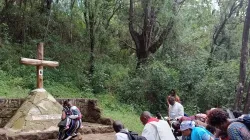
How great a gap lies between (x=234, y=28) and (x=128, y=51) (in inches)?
281

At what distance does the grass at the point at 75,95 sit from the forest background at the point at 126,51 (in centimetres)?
5

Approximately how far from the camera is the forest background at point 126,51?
16.0m

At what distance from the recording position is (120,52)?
2152cm

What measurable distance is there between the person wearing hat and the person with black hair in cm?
20

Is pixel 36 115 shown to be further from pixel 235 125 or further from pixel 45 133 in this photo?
pixel 235 125

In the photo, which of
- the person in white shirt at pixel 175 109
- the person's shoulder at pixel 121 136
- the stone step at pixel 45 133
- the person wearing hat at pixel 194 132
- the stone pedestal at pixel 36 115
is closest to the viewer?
the person wearing hat at pixel 194 132

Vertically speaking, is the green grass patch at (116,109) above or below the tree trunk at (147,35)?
below

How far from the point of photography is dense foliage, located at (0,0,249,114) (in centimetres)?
1611

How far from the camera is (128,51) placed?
22.1 m

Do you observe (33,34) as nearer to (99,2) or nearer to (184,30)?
(99,2)

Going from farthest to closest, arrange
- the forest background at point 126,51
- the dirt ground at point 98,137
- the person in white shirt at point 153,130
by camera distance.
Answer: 1. the forest background at point 126,51
2. the dirt ground at point 98,137
3. the person in white shirt at point 153,130

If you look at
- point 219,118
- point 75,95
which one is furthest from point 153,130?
point 75,95

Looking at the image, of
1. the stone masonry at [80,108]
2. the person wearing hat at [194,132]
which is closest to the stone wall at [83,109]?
the stone masonry at [80,108]

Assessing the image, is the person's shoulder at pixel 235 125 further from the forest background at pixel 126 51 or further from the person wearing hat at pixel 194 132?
the forest background at pixel 126 51
